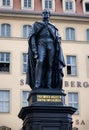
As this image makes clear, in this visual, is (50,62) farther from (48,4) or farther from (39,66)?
(48,4)

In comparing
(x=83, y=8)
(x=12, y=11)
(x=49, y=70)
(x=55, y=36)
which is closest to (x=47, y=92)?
(x=49, y=70)

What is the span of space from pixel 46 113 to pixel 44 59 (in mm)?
1865

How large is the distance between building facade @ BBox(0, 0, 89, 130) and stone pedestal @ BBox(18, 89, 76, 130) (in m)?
22.2

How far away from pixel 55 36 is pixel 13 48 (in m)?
23.1

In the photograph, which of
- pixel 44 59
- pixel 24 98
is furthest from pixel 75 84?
pixel 44 59

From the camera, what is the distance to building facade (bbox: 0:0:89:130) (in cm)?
3531

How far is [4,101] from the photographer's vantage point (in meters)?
35.2

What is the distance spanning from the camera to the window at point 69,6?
3906cm

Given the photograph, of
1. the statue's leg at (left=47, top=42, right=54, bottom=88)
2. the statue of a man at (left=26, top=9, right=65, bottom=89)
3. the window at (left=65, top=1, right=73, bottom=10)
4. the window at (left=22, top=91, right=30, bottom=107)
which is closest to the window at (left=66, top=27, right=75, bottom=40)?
the window at (left=65, top=1, right=73, bottom=10)

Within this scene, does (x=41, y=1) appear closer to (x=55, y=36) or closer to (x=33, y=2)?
(x=33, y=2)

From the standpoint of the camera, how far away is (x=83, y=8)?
3947 centimetres

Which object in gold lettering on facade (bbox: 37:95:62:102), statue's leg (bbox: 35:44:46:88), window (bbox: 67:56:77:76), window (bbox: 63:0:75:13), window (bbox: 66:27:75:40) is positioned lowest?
gold lettering on facade (bbox: 37:95:62:102)

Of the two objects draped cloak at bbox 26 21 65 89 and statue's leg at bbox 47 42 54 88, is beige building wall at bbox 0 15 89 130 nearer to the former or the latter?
draped cloak at bbox 26 21 65 89

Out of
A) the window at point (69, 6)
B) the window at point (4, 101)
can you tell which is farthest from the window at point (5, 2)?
the window at point (4, 101)
